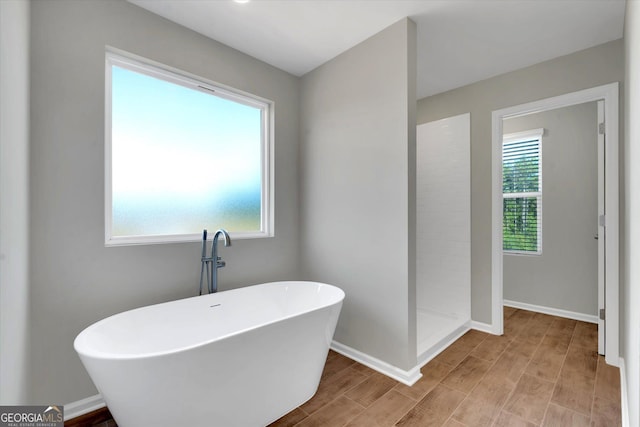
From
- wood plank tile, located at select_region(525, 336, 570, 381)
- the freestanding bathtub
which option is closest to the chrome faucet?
the freestanding bathtub

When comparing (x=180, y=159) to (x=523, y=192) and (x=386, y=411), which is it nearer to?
(x=386, y=411)

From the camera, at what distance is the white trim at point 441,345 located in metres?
2.38

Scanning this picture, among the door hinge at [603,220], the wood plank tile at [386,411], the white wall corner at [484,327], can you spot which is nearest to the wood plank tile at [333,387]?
the wood plank tile at [386,411]

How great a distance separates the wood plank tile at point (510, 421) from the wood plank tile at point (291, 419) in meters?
1.13

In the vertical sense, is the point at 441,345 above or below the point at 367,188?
below

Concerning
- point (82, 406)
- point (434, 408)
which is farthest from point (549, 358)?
point (82, 406)

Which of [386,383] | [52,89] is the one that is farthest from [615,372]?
[52,89]

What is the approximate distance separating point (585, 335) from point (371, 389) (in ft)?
8.06

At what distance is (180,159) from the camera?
2312 mm

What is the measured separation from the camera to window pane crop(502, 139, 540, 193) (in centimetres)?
374

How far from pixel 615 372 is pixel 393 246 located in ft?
6.34

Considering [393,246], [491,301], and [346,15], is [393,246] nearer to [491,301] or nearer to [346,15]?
[491,301]

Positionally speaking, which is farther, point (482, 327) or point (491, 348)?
point (482, 327)

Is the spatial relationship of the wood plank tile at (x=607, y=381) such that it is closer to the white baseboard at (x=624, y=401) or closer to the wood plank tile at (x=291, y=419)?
the white baseboard at (x=624, y=401)
